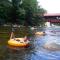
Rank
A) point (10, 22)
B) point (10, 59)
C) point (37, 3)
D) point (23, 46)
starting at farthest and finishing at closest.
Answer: point (37, 3)
point (10, 22)
point (23, 46)
point (10, 59)

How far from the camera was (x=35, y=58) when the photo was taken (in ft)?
111

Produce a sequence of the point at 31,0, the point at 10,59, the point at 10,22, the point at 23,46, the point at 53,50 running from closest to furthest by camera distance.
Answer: the point at 10,59, the point at 53,50, the point at 23,46, the point at 10,22, the point at 31,0

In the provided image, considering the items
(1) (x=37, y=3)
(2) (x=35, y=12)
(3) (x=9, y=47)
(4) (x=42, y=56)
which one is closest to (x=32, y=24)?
(2) (x=35, y=12)

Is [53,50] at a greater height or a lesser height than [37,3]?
lesser

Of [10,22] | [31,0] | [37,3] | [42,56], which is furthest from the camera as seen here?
[37,3]

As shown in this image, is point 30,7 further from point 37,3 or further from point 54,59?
point 54,59

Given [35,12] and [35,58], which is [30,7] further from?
[35,58]

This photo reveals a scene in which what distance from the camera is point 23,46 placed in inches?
1628

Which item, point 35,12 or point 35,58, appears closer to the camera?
point 35,58

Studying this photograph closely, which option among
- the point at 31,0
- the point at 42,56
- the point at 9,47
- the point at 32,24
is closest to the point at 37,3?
the point at 31,0

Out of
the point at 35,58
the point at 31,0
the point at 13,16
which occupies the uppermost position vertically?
the point at 31,0

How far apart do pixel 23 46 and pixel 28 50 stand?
2019 millimetres

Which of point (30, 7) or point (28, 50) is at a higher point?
point (30, 7)

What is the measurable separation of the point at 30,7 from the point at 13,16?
9218 millimetres
